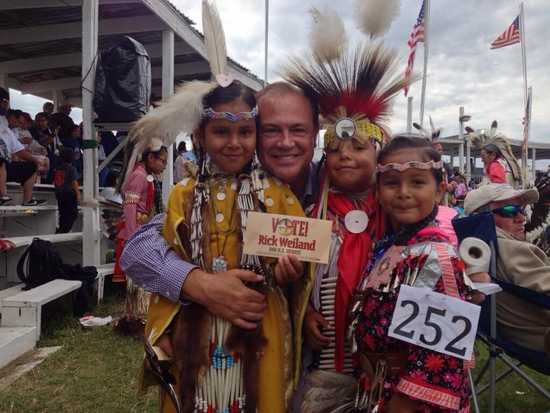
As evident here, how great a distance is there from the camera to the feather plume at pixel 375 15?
5.86 feet

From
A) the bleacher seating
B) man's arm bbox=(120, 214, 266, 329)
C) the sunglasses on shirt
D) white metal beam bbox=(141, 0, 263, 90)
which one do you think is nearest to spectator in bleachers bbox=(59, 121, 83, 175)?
the bleacher seating

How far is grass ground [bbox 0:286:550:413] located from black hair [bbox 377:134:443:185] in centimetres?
251

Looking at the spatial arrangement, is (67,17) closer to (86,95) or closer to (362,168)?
(86,95)

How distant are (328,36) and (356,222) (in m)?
0.74

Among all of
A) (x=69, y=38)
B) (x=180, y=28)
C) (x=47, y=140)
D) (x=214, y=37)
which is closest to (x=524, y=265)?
(x=214, y=37)

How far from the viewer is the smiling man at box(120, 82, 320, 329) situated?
1484 millimetres

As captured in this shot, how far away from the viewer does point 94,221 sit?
5844mm

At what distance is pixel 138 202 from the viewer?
507 centimetres

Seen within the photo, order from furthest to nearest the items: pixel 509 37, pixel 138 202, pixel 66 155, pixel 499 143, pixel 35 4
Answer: pixel 509 37 → pixel 66 155 → pixel 35 4 → pixel 138 202 → pixel 499 143

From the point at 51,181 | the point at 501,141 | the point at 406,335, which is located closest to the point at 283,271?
the point at 406,335

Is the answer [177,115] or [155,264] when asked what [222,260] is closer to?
[155,264]

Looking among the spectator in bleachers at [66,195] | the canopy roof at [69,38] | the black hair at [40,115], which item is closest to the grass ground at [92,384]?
the spectator in bleachers at [66,195]

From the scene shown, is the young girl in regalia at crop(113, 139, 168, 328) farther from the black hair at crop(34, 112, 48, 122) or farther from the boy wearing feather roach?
the black hair at crop(34, 112, 48, 122)

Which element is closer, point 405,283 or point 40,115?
point 405,283
